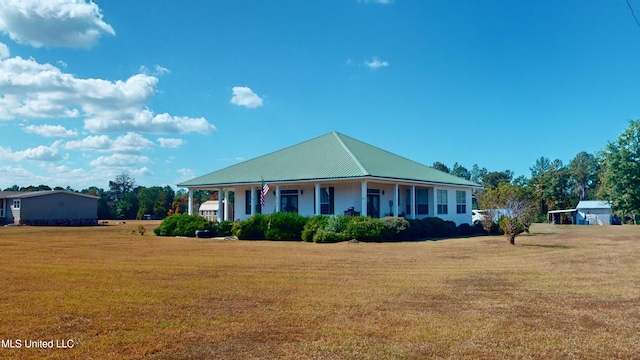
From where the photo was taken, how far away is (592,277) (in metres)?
10.4

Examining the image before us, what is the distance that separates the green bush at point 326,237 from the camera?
71.1ft

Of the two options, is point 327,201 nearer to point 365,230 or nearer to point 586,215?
point 365,230

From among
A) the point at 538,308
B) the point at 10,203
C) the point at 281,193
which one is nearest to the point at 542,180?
the point at 281,193

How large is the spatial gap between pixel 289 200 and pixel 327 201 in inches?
112

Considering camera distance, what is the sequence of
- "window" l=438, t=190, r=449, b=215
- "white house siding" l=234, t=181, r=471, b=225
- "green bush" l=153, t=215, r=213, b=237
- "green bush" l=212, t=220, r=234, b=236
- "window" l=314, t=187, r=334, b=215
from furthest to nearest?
"window" l=438, t=190, r=449, b=215 → "window" l=314, t=187, r=334, b=215 → "white house siding" l=234, t=181, r=471, b=225 → "green bush" l=153, t=215, r=213, b=237 → "green bush" l=212, t=220, r=234, b=236

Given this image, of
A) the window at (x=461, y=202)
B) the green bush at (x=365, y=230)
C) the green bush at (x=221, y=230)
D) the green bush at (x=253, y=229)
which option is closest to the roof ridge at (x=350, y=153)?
the green bush at (x=365, y=230)

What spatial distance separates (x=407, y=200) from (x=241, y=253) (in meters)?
17.9

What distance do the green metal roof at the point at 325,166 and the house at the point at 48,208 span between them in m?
22.0

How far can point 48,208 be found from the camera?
4878 cm

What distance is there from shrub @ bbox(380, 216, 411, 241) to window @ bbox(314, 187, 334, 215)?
20.8 feet

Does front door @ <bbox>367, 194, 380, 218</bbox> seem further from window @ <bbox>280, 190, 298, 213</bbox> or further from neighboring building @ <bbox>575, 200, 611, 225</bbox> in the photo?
neighboring building @ <bbox>575, 200, 611, 225</bbox>

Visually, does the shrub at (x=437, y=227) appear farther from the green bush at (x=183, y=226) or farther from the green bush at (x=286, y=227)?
the green bush at (x=183, y=226)

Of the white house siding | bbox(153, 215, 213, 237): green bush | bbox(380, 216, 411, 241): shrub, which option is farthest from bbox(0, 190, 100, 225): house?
bbox(380, 216, 411, 241): shrub

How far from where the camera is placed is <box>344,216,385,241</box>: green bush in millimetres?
21656
